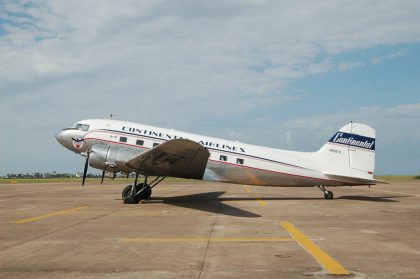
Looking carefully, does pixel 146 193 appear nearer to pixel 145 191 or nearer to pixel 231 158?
pixel 145 191

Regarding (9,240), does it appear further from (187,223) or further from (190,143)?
(190,143)

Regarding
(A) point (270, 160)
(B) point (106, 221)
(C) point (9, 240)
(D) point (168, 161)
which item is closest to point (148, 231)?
(B) point (106, 221)

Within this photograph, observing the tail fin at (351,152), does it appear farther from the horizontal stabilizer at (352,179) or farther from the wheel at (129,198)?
the wheel at (129,198)

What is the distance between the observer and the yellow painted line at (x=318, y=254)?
6500 millimetres

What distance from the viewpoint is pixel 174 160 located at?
18.2 m

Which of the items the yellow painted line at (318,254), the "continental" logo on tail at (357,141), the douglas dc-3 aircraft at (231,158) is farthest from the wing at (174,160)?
the "continental" logo on tail at (357,141)

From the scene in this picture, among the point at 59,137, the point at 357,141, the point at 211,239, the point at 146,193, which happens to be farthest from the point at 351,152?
the point at 59,137

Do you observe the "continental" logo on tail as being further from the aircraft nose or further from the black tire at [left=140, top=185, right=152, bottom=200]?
the aircraft nose

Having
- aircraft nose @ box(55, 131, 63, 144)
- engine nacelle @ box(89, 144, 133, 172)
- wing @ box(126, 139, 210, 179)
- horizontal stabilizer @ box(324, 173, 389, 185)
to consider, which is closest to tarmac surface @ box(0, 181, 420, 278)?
wing @ box(126, 139, 210, 179)

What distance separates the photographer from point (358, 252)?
7910 mm

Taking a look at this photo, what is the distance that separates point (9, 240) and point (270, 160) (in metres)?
14.3

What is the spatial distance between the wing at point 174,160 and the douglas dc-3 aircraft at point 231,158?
0.19ft

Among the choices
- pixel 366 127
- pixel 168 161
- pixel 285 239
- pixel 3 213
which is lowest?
pixel 3 213

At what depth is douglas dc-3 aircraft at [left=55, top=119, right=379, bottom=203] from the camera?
19.7 m
